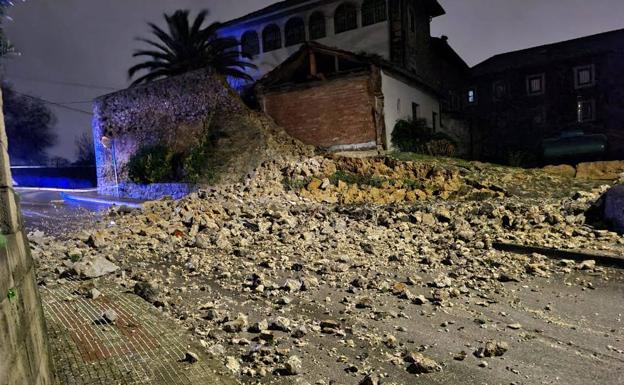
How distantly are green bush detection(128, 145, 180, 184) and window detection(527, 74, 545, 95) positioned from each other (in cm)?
2514

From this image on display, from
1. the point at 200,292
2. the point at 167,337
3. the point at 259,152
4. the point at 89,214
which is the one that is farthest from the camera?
the point at 259,152

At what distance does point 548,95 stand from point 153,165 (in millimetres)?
26407

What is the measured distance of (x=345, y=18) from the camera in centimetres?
2075

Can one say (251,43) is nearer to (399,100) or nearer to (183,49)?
(183,49)

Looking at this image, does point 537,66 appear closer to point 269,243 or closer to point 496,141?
point 496,141

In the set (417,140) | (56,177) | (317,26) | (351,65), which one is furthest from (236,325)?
(56,177)

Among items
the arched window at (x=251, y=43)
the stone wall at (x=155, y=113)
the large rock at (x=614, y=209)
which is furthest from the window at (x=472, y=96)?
the large rock at (x=614, y=209)

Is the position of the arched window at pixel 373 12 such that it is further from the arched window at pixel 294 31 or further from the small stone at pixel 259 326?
the small stone at pixel 259 326

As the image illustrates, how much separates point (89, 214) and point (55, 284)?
8.23 metres

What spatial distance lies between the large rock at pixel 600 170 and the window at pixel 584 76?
61.0ft

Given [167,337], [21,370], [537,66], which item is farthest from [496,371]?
[537,66]

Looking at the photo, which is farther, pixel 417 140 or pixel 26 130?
pixel 26 130

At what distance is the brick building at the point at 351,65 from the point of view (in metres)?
14.9

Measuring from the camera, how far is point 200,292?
500 cm
